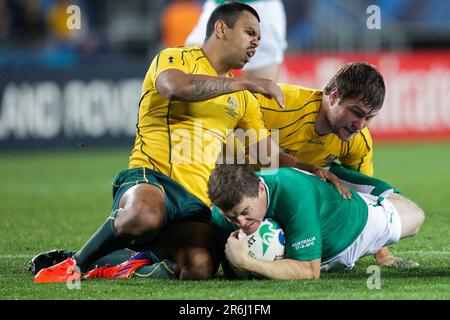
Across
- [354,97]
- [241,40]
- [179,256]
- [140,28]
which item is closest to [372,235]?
[354,97]

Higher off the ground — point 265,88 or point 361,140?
point 265,88

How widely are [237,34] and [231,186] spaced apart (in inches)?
59.2

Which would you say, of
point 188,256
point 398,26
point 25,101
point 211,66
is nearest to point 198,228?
point 188,256

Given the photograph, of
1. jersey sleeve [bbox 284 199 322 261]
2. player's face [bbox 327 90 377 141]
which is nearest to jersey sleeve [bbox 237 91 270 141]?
player's face [bbox 327 90 377 141]

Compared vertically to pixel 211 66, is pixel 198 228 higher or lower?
lower

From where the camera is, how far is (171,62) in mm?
6117

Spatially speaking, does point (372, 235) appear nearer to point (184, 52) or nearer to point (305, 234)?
point (305, 234)

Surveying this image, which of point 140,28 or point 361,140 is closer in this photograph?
point 361,140

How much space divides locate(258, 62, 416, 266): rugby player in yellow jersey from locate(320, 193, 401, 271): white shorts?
39cm

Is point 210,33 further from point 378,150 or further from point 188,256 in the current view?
point 378,150

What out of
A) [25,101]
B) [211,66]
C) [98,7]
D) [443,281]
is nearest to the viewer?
[443,281]

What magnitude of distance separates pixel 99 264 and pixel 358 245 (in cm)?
154

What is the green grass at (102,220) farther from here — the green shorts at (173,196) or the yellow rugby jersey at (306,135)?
the yellow rugby jersey at (306,135)
